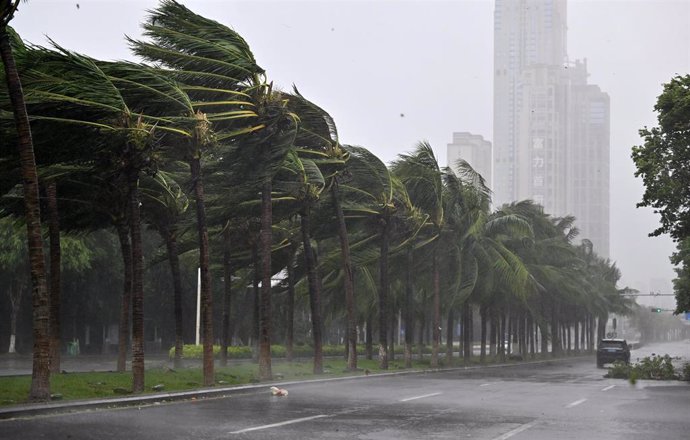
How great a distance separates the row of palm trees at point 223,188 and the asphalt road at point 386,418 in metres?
3.30

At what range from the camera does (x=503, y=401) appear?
21.5 m

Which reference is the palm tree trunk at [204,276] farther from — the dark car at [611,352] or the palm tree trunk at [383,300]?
the dark car at [611,352]

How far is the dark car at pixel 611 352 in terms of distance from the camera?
53.7 meters

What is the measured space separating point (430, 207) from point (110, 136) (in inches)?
941

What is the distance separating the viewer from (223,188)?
29.4 meters

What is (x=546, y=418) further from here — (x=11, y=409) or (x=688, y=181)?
(x=688, y=181)

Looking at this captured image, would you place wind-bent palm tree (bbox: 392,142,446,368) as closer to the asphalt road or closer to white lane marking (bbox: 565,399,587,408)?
the asphalt road

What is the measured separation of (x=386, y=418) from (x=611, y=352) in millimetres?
40210

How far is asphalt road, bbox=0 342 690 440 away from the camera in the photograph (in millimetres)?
13734

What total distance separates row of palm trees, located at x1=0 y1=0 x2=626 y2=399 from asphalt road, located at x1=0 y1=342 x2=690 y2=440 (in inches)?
130

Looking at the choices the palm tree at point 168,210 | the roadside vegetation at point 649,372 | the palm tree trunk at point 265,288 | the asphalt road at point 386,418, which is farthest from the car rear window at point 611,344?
the palm tree trunk at point 265,288

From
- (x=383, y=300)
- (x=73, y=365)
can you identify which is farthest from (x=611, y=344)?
(x=73, y=365)

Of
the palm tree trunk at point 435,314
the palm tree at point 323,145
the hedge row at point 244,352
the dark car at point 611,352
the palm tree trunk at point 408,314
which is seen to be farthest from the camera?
the dark car at point 611,352

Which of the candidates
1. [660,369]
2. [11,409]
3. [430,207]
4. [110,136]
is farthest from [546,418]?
[430,207]
